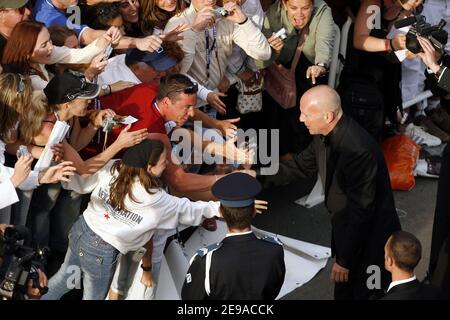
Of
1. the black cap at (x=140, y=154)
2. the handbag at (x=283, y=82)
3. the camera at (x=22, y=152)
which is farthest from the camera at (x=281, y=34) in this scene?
the camera at (x=22, y=152)

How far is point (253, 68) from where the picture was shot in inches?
256

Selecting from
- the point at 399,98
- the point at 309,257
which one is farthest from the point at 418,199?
the point at 309,257

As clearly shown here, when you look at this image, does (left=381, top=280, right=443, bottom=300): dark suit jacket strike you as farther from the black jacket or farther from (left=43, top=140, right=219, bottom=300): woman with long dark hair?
the black jacket

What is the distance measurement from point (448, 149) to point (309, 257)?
1515mm

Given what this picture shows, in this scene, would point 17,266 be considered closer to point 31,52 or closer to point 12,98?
point 12,98

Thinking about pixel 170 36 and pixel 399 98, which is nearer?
pixel 170 36

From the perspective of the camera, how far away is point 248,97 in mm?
6570

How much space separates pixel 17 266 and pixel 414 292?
2.05 meters

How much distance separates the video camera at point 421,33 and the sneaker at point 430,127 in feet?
6.63

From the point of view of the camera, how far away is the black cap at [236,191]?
4203 millimetres

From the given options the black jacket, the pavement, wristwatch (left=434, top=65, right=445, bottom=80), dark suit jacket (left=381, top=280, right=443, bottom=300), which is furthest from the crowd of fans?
wristwatch (left=434, top=65, right=445, bottom=80)

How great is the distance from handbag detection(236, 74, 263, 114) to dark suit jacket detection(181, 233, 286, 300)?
253cm

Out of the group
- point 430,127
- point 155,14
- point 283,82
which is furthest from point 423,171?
point 155,14

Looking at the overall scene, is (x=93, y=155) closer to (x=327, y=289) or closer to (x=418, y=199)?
(x=327, y=289)
